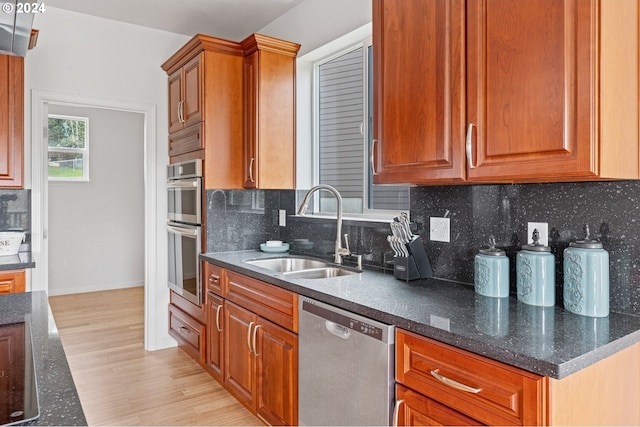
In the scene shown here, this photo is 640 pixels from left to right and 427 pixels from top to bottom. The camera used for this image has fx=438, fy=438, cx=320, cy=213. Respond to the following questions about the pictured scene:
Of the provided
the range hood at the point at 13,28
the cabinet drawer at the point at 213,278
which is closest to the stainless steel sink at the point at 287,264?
the cabinet drawer at the point at 213,278

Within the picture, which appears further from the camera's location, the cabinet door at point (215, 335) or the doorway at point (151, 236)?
the doorway at point (151, 236)

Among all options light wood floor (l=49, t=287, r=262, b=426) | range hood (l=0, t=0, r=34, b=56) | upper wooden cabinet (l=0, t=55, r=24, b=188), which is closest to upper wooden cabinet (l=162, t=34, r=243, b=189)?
upper wooden cabinet (l=0, t=55, r=24, b=188)

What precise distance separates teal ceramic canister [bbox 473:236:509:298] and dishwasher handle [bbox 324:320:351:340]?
0.55 m

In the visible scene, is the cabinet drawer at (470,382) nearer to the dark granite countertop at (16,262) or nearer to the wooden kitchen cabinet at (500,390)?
the wooden kitchen cabinet at (500,390)

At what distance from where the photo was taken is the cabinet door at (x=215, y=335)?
8.99 ft

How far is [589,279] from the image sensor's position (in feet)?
4.57

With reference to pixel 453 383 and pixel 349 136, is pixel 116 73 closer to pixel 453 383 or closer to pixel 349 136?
pixel 349 136

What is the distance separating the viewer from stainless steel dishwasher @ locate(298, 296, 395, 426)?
149cm

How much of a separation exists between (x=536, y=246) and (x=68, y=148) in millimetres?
5820

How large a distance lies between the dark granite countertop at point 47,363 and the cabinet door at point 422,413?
3.21ft

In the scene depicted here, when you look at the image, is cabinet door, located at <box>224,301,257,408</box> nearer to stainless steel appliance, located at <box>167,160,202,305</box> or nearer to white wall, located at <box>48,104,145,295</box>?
stainless steel appliance, located at <box>167,160,202,305</box>

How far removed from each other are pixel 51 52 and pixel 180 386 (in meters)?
2.57

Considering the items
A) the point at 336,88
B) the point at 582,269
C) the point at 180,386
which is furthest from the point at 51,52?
the point at 582,269

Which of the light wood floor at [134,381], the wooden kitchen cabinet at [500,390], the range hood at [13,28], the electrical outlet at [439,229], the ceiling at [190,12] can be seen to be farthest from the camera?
the ceiling at [190,12]
